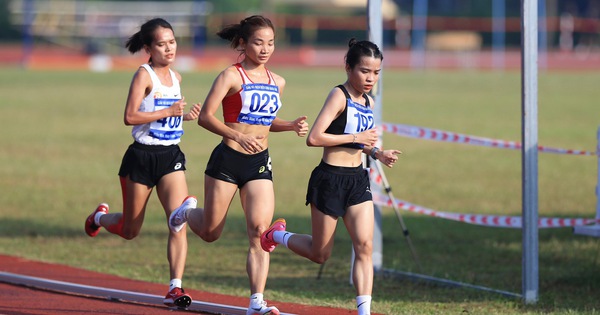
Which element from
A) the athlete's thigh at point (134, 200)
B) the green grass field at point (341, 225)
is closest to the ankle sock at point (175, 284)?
the athlete's thigh at point (134, 200)

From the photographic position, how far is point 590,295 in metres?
9.20

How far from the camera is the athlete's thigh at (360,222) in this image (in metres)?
6.82

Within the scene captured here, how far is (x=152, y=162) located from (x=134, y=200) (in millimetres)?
409

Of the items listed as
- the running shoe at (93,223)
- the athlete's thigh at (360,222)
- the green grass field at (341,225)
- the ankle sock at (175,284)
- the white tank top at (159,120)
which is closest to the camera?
the athlete's thigh at (360,222)

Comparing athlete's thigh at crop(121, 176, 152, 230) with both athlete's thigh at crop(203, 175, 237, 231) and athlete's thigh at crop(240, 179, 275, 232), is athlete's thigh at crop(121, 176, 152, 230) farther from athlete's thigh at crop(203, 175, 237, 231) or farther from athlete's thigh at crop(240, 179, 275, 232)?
athlete's thigh at crop(240, 179, 275, 232)

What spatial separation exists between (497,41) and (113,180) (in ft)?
159

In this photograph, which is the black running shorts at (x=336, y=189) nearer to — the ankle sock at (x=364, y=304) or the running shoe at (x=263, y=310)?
the ankle sock at (x=364, y=304)

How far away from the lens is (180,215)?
7.90 m

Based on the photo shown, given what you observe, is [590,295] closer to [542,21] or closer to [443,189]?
[443,189]

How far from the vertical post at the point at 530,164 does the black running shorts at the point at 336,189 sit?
230 centimetres

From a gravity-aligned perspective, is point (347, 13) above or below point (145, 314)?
above

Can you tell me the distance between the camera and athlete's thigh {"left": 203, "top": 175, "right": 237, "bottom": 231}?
7.37 metres

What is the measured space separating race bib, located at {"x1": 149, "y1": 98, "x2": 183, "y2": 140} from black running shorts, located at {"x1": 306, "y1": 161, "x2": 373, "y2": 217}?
1.55 m

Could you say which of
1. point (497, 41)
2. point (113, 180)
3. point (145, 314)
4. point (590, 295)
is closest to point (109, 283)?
point (145, 314)
